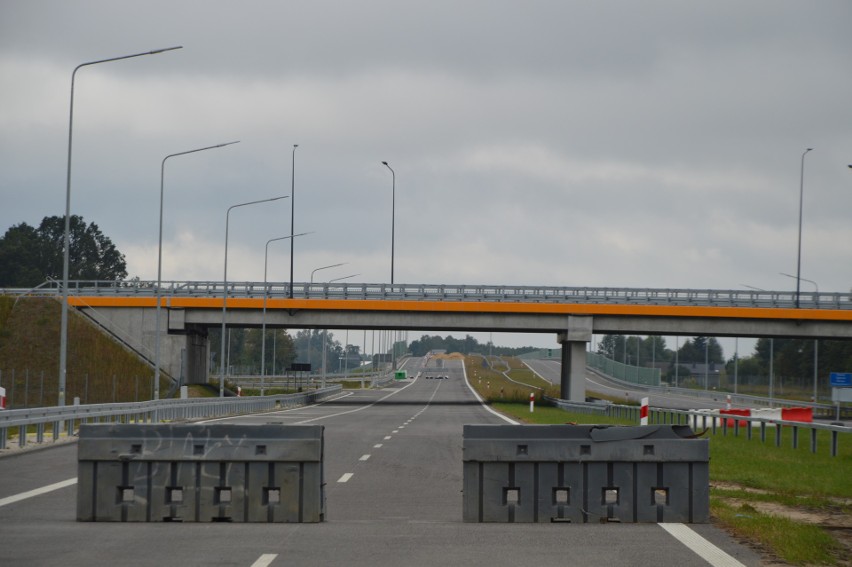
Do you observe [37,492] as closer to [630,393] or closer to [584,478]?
[584,478]

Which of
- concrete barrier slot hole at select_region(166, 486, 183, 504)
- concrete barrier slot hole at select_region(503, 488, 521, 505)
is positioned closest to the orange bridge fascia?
concrete barrier slot hole at select_region(503, 488, 521, 505)

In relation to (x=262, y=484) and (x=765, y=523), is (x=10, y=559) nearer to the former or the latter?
(x=262, y=484)

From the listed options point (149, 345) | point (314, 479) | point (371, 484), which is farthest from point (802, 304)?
point (314, 479)

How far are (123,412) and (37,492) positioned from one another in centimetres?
1921

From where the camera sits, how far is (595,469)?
1272 cm

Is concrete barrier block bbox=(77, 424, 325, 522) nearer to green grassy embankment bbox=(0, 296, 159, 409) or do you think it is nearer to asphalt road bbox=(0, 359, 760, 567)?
asphalt road bbox=(0, 359, 760, 567)

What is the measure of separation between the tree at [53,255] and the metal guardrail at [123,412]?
84045 mm

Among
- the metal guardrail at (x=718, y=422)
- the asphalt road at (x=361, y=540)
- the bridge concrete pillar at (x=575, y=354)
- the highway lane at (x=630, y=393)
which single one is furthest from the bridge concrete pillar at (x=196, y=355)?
the asphalt road at (x=361, y=540)

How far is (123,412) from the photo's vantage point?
3431cm

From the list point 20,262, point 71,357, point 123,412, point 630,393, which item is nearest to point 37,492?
point 123,412

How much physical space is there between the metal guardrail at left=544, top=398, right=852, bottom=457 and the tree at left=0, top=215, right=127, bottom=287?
96.3m

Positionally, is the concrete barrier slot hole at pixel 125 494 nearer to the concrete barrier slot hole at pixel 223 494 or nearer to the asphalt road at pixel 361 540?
the asphalt road at pixel 361 540

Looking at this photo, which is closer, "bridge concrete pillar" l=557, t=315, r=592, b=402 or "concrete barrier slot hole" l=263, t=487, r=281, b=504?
"concrete barrier slot hole" l=263, t=487, r=281, b=504

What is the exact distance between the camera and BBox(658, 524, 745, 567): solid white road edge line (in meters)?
10.1
